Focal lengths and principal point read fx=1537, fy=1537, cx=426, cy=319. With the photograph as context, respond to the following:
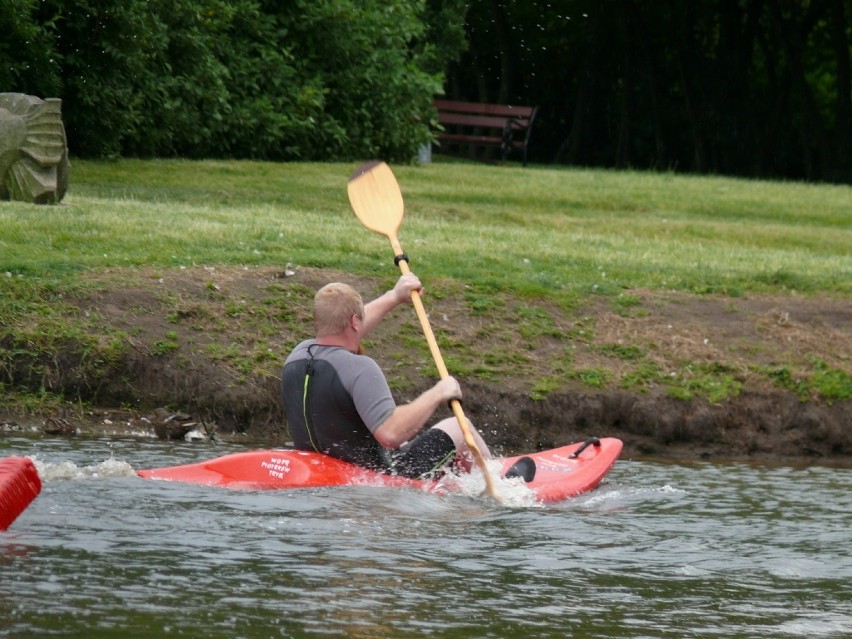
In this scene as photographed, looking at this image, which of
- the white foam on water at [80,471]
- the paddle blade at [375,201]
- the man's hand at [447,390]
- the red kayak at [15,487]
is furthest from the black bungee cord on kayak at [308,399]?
the paddle blade at [375,201]

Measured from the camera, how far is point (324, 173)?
20.1 m

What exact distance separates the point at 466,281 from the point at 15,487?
20.1 ft

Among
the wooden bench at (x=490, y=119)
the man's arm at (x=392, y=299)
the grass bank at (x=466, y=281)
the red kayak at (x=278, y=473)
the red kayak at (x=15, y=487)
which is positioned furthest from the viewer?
the wooden bench at (x=490, y=119)

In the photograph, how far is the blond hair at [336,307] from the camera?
781cm

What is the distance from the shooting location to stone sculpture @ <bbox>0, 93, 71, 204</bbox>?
47.0ft

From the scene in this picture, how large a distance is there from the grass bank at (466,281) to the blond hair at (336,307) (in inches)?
109

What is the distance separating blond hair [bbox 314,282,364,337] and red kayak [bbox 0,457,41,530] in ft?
6.04

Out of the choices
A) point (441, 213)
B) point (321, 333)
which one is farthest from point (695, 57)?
point (321, 333)

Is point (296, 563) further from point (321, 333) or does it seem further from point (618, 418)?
point (618, 418)

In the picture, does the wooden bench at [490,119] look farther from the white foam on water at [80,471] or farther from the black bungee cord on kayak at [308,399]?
the white foam on water at [80,471]

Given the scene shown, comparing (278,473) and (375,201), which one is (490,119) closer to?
(375,201)

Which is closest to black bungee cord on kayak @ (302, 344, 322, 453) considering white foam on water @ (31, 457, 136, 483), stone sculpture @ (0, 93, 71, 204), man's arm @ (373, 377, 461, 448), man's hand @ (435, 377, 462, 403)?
man's arm @ (373, 377, 461, 448)

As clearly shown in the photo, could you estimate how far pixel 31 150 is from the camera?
1434 cm

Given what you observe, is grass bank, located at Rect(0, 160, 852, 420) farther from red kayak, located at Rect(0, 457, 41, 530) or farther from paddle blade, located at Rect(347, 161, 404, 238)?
red kayak, located at Rect(0, 457, 41, 530)
